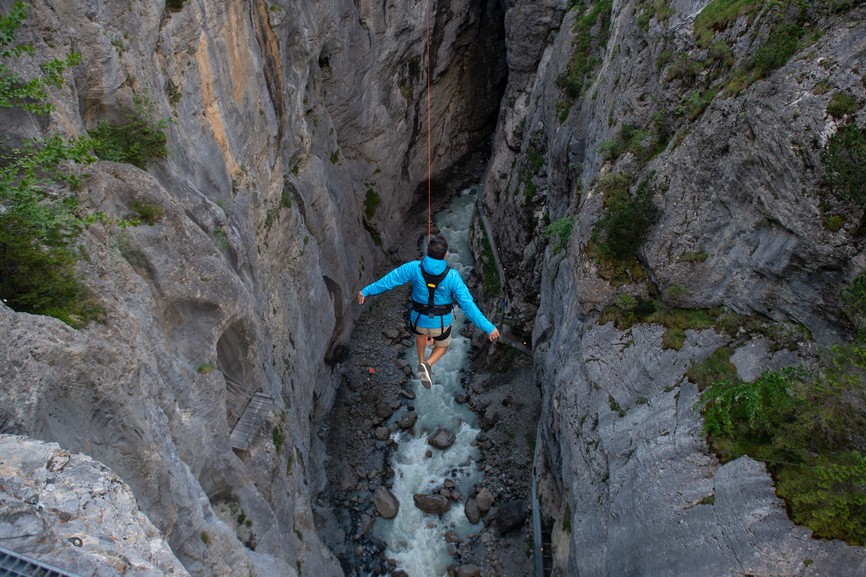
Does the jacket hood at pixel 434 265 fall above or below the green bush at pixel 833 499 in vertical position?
above

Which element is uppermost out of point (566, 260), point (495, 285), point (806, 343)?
point (495, 285)

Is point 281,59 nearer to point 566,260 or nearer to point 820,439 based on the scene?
point 566,260

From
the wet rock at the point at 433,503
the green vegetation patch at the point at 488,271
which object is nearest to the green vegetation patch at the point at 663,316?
the wet rock at the point at 433,503

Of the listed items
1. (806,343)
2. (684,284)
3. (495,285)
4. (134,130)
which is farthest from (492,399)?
(134,130)

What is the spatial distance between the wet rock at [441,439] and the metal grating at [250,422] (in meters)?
8.69

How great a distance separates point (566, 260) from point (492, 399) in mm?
8053

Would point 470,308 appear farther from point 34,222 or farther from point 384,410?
point 384,410

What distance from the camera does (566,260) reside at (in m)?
15.5

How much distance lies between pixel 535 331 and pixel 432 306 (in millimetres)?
8717

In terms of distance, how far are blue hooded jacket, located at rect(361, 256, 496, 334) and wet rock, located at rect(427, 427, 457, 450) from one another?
1012 cm

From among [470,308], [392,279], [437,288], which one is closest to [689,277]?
[470,308]

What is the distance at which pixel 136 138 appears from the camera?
10.5 m

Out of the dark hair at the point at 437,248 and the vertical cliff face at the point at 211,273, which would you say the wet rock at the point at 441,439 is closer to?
the vertical cliff face at the point at 211,273

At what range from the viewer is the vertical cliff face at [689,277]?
8852 mm
